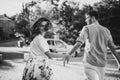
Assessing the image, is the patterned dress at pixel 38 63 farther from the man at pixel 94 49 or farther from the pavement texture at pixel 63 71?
the pavement texture at pixel 63 71

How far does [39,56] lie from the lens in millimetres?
4379

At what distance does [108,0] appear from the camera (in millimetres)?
43219

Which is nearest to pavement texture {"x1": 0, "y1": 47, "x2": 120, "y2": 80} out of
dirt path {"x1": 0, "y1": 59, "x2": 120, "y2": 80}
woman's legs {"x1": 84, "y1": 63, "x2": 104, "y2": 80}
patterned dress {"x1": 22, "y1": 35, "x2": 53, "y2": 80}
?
dirt path {"x1": 0, "y1": 59, "x2": 120, "y2": 80}

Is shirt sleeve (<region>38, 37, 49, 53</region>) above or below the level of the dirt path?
above

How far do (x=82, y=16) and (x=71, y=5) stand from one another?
95.9 inches

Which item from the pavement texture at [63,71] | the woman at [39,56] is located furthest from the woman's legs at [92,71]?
the pavement texture at [63,71]

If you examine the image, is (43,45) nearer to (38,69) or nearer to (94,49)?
(38,69)

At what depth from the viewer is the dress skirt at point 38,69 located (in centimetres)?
431

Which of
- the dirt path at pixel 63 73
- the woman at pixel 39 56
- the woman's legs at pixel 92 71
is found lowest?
the dirt path at pixel 63 73

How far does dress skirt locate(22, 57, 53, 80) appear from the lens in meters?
4.31

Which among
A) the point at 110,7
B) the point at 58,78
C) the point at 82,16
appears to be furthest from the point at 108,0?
the point at 58,78

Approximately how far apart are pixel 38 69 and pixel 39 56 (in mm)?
209

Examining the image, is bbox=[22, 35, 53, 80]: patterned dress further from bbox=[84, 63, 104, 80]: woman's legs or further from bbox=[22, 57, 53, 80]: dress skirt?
bbox=[84, 63, 104, 80]: woman's legs

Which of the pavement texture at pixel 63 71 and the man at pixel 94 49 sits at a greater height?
the man at pixel 94 49
